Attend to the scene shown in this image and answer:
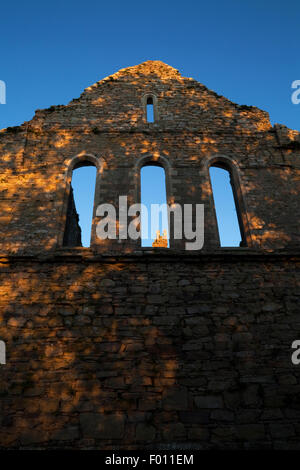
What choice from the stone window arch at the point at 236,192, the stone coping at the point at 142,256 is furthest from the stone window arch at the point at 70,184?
the stone window arch at the point at 236,192

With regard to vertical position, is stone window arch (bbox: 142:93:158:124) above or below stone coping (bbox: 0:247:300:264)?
above

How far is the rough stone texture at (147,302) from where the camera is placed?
4.23m

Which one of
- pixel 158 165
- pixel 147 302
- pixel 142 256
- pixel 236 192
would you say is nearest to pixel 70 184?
pixel 158 165

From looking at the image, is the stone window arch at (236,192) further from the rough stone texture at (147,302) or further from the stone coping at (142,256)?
the stone coping at (142,256)

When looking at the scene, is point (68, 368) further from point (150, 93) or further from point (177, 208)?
point (150, 93)

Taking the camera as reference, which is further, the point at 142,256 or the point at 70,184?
the point at 70,184

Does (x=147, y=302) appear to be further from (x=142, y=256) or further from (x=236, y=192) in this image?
(x=236, y=192)

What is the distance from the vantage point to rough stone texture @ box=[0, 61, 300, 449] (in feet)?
13.9

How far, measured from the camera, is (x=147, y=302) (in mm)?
5227

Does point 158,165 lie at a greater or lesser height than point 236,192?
greater

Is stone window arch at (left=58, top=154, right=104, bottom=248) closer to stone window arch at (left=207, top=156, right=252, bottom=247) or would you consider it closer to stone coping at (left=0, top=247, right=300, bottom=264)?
stone coping at (left=0, top=247, right=300, bottom=264)

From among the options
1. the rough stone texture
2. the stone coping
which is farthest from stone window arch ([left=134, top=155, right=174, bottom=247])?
the stone coping
